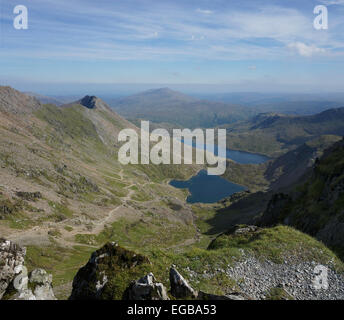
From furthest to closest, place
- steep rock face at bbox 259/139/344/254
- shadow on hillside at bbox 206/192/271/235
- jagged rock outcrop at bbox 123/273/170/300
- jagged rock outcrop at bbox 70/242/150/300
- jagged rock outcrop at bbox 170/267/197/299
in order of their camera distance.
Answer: shadow on hillside at bbox 206/192/271/235 → steep rock face at bbox 259/139/344/254 → jagged rock outcrop at bbox 70/242/150/300 → jagged rock outcrop at bbox 170/267/197/299 → jagged rock outcrop at bbox 123/273/170/300

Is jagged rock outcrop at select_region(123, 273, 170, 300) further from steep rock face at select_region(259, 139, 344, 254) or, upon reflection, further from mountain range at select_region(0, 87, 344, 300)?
steep rock face at select_region(259, 139, 344, 254)

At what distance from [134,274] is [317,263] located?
17431 millimetres

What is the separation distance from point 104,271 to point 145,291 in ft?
16.5

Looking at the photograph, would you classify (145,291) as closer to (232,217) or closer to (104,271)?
(104,271)

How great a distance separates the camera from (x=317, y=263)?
2328 centimetres

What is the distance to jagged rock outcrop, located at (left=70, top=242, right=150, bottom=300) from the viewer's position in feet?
55.1

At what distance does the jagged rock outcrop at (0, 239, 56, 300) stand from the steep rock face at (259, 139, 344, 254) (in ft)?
102

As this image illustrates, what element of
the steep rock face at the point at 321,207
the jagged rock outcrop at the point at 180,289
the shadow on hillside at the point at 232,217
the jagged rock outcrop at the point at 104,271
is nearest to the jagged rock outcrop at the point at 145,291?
the jagged rock outcrop at the point at 180,289

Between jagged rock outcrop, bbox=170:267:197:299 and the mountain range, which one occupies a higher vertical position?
jagged rock outcrop, bbox=170:267:197:299

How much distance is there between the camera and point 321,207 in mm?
45562

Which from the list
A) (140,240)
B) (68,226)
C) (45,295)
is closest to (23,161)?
(68,226)

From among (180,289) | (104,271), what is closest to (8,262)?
(104,271)

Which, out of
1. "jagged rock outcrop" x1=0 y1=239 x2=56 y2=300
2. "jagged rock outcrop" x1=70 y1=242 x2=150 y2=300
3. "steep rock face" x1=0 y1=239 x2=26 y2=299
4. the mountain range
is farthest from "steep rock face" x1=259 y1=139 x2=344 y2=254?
"steep rock face" x1=0 y1=239 x2=26 y2=299
